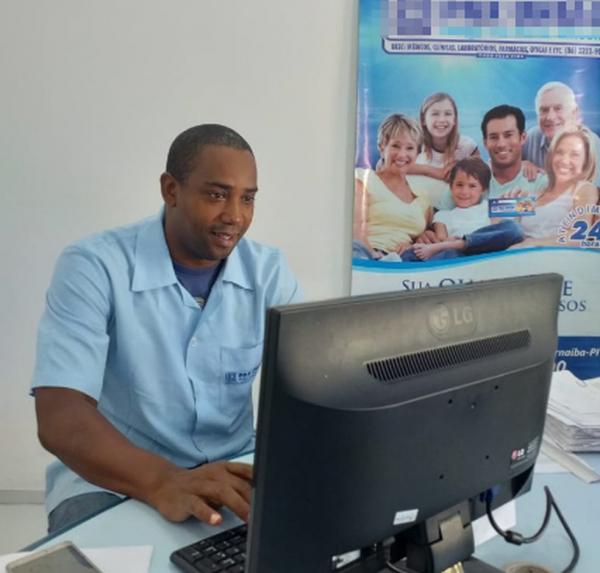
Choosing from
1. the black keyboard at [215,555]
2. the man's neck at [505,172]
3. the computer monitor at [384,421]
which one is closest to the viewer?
the computer monitor at [384,421]

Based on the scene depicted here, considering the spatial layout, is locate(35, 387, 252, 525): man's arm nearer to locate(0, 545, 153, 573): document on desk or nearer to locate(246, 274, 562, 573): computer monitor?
locate(0, 545, 153, 573): document on desk

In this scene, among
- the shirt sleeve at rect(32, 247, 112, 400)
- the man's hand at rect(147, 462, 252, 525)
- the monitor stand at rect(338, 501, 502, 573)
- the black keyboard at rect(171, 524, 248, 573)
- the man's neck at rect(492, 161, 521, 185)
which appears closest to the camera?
the monitor stand at rect(338, 501, 502, 573)

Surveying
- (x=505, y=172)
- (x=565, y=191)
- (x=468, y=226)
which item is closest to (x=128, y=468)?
(x=468, y=226)

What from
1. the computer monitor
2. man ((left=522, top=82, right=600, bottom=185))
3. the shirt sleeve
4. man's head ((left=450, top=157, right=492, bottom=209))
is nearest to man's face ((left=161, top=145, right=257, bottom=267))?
the shirt sleeve

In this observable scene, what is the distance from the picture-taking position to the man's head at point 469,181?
2.08m

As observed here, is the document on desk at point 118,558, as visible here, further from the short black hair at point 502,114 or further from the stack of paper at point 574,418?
the short black hair at point 502,114

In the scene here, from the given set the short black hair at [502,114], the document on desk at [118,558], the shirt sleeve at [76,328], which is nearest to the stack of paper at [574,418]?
the document on desk at [118,558]

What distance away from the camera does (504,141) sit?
2.08 metres

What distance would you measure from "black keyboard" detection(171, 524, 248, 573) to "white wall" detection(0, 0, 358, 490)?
1.34m

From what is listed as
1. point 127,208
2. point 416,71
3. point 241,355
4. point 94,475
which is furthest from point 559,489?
point 127,208

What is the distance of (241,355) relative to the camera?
1.40 meters

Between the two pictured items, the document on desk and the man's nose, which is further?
the man's nose

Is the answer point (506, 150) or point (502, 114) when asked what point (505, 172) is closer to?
point (506, 150)

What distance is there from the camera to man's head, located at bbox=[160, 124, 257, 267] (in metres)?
1.37
